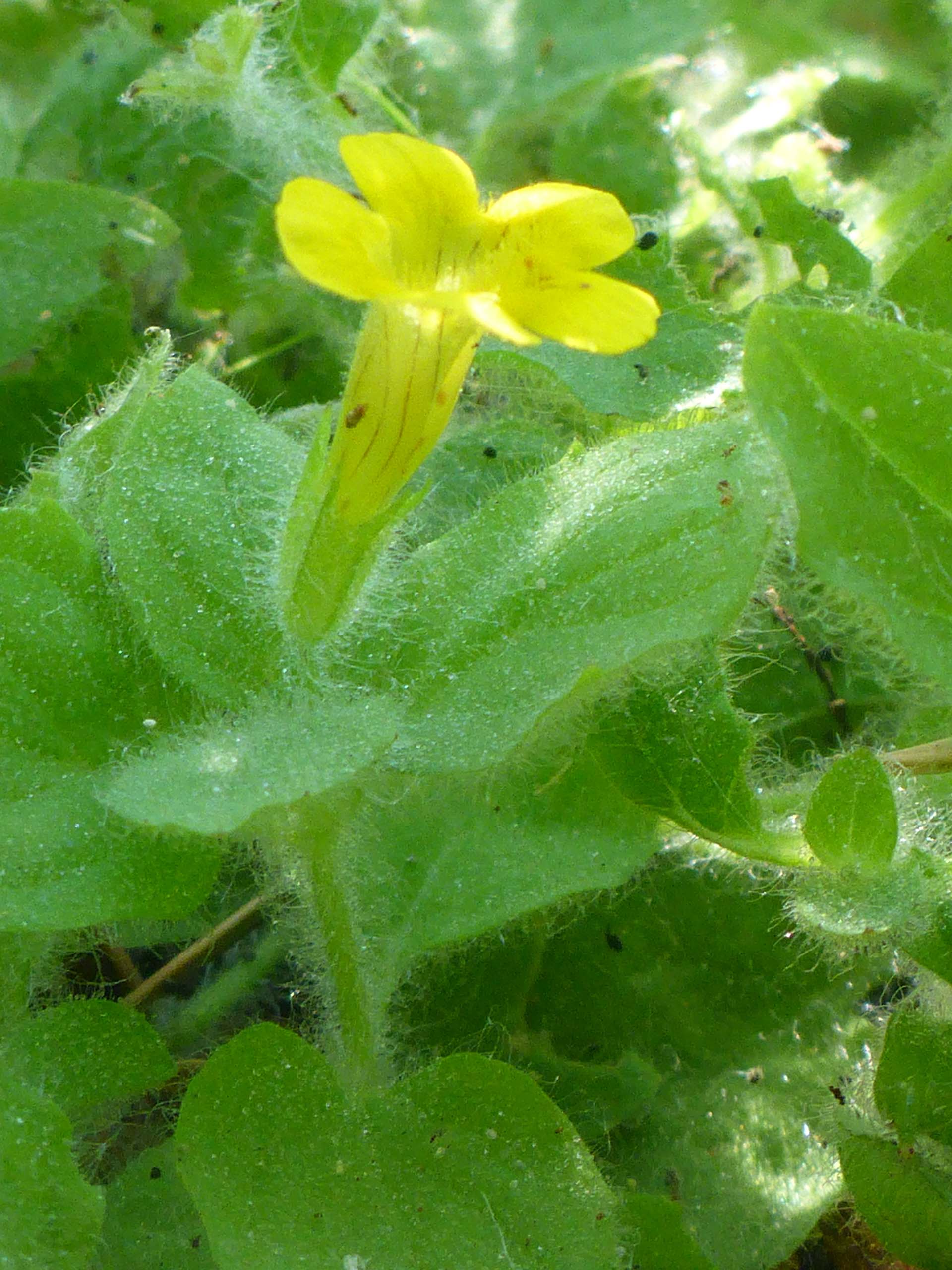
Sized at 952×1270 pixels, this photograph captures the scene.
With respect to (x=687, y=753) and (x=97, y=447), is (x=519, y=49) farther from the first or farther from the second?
(x=687, y=753)

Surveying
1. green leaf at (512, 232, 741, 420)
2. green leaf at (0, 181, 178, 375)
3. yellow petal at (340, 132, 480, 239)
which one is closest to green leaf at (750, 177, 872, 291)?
green leaf at (512, 232, 741, 420)

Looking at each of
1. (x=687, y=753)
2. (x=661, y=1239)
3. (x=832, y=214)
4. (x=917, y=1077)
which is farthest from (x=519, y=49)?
(x=661, y=1239)


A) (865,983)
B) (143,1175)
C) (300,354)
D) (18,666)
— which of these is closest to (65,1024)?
(143,1175)

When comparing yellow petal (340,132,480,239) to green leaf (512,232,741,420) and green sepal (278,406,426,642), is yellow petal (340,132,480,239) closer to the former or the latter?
green sepal (278,406,426,642)

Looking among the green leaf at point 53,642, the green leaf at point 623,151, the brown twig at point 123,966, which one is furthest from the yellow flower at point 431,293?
the green leaf at point 623,151

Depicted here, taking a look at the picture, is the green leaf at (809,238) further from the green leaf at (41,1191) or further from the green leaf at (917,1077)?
the green leaf at (41,1191)

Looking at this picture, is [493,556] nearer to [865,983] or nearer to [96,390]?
[865,983]
